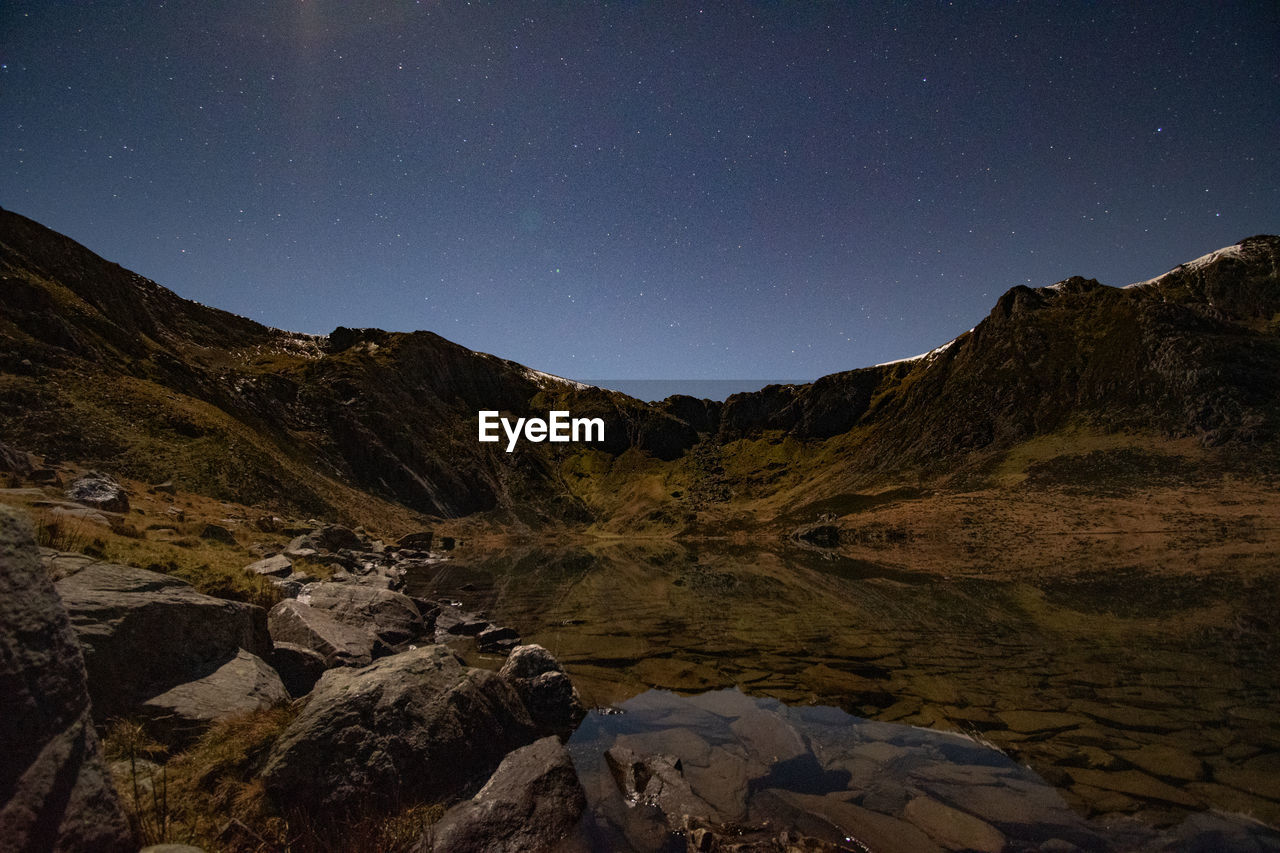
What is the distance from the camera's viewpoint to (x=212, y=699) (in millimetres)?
8594

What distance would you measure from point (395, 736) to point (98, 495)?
81.6ft

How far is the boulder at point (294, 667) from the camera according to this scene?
448 inches

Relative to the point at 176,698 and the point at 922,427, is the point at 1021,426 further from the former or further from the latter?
the point at 176,698

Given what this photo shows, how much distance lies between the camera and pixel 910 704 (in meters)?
14.3

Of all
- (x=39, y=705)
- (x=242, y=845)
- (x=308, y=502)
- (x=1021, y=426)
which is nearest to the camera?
(x=39, y=705)

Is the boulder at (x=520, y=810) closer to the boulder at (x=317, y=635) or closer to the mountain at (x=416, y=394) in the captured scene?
the boulder at (x=317, y=635)

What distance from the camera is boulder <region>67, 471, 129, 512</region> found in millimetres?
21812

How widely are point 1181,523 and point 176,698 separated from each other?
101 m

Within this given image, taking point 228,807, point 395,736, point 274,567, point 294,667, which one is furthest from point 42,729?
point 274,567

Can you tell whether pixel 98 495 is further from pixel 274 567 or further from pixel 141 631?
pixel 141 631

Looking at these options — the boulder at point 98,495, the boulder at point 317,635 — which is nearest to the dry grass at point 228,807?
the boulder at point 317,635

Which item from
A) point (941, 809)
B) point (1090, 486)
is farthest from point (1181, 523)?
point (941, 809)

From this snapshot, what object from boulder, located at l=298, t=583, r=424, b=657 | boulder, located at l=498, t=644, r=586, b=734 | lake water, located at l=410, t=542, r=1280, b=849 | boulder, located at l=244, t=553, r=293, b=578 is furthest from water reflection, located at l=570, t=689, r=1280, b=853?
boulder, located at l=244, t=553, r=293, b=578

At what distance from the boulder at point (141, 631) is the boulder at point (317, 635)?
2.46m
